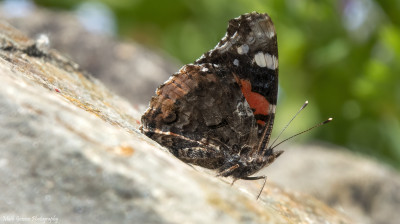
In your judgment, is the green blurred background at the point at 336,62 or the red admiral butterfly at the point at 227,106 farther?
the green blurred background at the point at 336,62

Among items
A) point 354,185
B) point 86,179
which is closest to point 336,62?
point 354,185

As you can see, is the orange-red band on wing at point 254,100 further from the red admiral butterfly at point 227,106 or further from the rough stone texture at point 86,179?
the rough stone texture at point 86,179

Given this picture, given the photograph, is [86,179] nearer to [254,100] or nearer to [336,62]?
[254,100]

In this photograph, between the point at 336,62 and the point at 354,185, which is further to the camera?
the point at 336,62

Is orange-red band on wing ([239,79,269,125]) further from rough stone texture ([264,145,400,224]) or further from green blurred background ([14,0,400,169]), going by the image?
green blurred background ([14,0,400,169])

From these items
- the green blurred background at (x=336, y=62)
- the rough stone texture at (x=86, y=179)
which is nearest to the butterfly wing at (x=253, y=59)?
the rough stone texture at (x=86, y=179)
